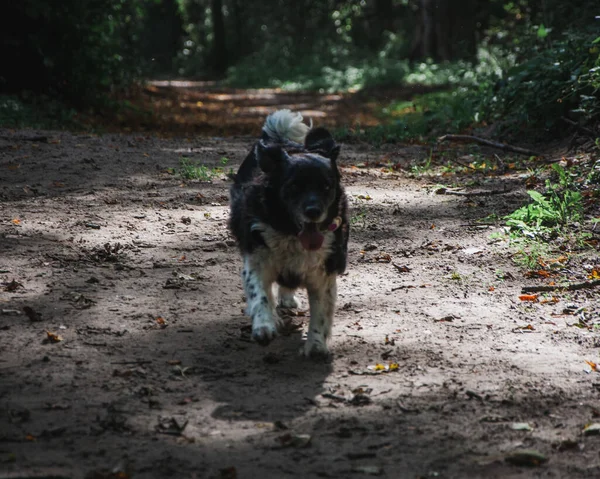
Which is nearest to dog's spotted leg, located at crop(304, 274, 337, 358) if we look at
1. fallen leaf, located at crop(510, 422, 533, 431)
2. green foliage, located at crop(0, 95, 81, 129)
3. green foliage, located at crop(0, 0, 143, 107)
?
fallen leaf, located at crop(510, 422, 533, 431)

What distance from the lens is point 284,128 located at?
6.12m

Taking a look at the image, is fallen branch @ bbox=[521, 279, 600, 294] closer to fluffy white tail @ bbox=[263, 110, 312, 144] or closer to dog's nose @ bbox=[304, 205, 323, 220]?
fluffy white tail @ bbox=[263, 110, 312, 144]

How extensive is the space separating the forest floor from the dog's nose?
0.95 metres

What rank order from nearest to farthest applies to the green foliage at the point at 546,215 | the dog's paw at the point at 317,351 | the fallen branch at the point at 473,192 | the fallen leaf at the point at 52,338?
the fallen leaf at the point at 52,338, the dog's paw at the point at 317,351, the green foliage at the point at 546,215, the fallen branch at the point at 473,192

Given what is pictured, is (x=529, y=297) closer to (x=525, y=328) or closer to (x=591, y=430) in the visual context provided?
(x=525, y=328)

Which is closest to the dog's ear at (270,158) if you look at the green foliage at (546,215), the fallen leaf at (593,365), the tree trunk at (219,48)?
the fallen leaf at (593,365)

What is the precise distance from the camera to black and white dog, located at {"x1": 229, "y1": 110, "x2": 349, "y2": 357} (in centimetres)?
485

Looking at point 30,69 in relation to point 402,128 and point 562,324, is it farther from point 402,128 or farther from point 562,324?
point 562,324

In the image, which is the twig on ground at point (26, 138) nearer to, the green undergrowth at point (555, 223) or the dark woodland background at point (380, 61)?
the dark woodland background at point (380, 61)

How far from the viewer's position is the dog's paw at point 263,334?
4.74m

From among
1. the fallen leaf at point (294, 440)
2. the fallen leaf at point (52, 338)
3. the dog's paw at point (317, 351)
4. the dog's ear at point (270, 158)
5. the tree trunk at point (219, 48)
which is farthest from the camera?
the tree trunk at point (219, 48)

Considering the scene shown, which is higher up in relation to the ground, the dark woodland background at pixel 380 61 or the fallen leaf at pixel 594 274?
the dark woodland background at pixel 380 61

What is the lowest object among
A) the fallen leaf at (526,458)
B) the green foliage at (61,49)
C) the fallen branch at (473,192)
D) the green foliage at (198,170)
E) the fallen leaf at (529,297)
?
the fallen leaf at (529,297)

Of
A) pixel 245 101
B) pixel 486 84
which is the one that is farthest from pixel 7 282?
pixel 245 101
